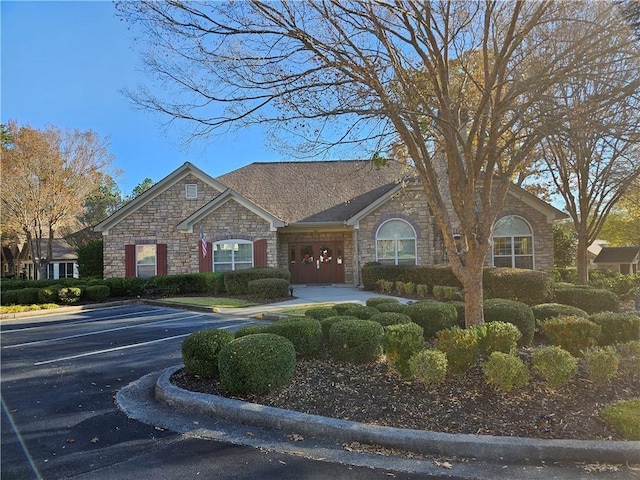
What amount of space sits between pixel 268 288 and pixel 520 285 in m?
8.55

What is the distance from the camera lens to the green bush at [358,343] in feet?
18.3

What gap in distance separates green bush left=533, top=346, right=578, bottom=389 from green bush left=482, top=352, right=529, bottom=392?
208mm

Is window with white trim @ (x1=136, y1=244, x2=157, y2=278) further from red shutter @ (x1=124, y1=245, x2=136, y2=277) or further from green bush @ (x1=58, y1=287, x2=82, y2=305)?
green bush @ (x1=58, y1=287, x2=82, y2=305)

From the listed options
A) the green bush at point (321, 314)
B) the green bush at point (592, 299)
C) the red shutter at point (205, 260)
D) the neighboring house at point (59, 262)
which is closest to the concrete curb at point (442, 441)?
the green bush at point (321, 314)

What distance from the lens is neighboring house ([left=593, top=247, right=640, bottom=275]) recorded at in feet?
92.4

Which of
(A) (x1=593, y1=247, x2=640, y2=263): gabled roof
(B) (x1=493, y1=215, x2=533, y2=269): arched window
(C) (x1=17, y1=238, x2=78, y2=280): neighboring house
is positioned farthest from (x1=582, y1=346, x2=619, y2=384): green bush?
(C) (x1=17, y1=238, x2=78, y2=280): neighboring house

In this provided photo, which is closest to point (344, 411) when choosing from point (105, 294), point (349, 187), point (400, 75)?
point (400, 75)

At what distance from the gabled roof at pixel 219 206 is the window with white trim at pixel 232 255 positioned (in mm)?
1399

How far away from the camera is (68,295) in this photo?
17.2 meters

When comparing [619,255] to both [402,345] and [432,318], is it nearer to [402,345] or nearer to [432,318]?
[432,318]

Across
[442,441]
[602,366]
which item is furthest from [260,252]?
[442,441]

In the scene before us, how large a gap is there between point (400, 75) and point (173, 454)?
5.44 m

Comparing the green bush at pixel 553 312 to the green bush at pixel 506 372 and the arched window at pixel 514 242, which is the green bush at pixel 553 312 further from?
the arched window at pixel 514 242

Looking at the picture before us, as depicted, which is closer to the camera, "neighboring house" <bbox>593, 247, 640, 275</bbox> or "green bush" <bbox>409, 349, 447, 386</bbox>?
"green bush" <bbox>409, 349, 447, 386</bbox>
